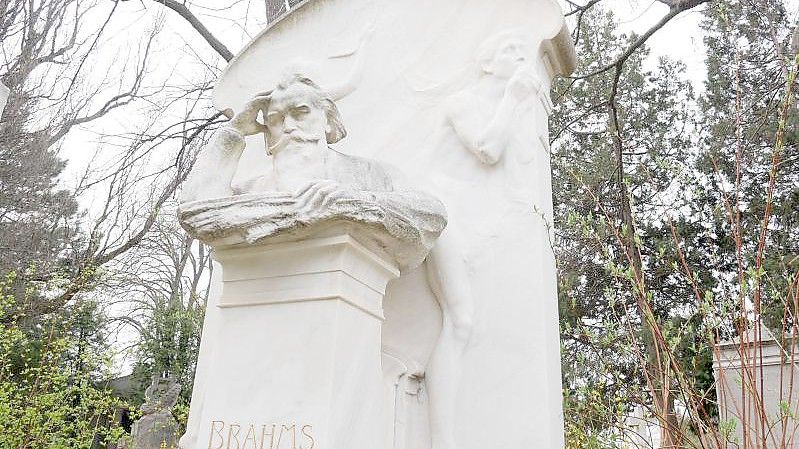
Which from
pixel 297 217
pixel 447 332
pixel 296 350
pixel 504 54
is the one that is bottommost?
pixel 296 350

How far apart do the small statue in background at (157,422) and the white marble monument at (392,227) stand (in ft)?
19.9

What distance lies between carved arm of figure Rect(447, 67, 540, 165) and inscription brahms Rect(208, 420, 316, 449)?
1348 mm

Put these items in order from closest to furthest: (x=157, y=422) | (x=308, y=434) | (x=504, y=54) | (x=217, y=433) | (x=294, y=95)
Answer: (x=308, y=434), (x=217, y=433), (x=294, y=95), (x=504, y=54), (x=157, y=422)

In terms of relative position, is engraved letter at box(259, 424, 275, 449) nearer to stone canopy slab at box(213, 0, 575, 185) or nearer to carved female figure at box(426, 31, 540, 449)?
carved female figure at box(426, 31, 540, 449)

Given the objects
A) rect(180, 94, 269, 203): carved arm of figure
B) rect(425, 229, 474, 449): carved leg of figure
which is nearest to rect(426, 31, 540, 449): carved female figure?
rect(425, 229, 474, 449): carved leg of figure

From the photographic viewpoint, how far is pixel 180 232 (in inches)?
461

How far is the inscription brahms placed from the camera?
1.86 m

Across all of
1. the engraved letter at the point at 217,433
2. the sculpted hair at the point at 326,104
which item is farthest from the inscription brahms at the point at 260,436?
the sculpted hair at the point at 326,104

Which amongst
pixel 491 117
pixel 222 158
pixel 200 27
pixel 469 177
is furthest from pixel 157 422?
pixel 491 117

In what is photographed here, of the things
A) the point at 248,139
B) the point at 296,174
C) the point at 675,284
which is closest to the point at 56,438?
the point at 248,139

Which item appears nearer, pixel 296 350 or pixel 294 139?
pixel 296 350

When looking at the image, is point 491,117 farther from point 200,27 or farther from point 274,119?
point 200,27

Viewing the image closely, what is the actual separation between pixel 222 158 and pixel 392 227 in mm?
755

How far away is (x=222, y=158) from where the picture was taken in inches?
93.8
